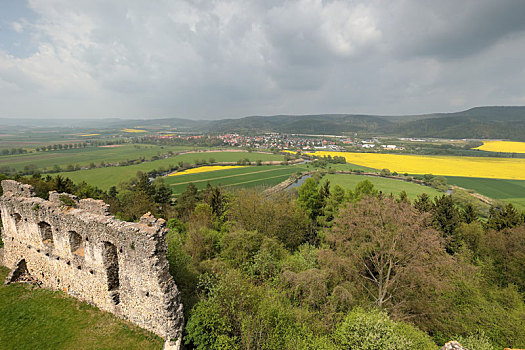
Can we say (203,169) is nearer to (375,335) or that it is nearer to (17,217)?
(17,217)

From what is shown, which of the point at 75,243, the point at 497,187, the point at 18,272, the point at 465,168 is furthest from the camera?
the point at 465,168

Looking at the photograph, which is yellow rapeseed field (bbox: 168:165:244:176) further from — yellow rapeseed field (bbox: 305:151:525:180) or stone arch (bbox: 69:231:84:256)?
stone arch (bbox: 69:231:84:256)

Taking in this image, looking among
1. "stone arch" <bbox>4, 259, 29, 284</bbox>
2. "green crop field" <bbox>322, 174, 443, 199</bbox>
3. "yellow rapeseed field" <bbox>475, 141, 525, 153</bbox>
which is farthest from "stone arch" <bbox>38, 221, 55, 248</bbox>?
"yellow rapeseed field" <bbox>475, 141, 525, 153</bbox>

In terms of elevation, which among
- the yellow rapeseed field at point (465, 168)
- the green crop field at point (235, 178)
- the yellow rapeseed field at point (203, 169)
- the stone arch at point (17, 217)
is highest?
the stone arch at point (17, 217)

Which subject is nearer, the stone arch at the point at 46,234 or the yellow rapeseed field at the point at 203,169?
the stone arch at the point at 46,234

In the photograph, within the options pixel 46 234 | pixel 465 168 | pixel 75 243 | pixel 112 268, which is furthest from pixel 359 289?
pixel 465 168

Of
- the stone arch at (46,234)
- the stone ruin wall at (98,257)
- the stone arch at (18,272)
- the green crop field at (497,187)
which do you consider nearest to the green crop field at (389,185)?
the green crop field at (497,187)

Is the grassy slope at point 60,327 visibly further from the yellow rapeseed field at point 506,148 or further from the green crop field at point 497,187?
the yellow rapeseed field at point 506,148
